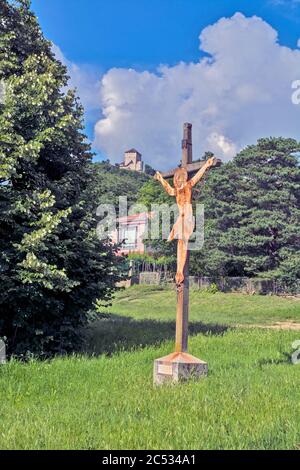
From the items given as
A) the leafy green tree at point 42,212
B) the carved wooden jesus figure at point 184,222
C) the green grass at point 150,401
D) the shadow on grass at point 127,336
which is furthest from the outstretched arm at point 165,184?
the shadow on grass at point 127,336

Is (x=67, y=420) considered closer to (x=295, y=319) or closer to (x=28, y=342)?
(x=28, y=342)

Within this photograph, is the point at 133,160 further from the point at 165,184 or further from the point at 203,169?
the point at 203,169

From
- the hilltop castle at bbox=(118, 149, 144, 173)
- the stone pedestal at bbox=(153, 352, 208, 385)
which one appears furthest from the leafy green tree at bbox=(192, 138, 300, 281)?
the hilltop castle at bbox=(118, 149, 144, 173)

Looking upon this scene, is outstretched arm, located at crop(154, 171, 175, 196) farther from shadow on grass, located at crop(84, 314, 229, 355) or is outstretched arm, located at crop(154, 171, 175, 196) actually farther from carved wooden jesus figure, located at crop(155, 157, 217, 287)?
shadow on grass, located at crop(84, 314, 229, 355)

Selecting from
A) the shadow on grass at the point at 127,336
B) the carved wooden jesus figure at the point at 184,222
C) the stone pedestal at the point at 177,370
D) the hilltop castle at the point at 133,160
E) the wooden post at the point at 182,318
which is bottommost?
the shadow on grass at the point at 127,336

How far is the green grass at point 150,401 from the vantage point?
14.7 feet

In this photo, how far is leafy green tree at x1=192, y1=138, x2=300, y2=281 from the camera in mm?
37031

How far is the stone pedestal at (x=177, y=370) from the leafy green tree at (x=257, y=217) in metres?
29.2

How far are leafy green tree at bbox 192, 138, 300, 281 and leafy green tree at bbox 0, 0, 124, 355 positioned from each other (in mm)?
26417

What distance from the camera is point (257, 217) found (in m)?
38.2

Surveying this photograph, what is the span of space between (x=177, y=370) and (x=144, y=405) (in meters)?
1.78

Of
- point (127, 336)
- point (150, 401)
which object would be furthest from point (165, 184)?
point (127, 336)

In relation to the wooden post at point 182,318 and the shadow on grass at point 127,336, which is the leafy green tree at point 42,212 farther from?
the wooden post at point 182,318
